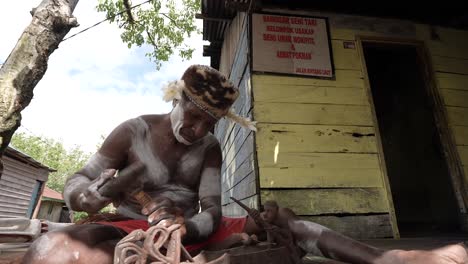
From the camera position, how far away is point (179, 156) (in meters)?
2.16

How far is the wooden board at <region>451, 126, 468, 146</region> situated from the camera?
372 centimetres

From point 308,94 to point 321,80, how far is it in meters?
0.29

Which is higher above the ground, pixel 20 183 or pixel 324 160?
pixel 20 183

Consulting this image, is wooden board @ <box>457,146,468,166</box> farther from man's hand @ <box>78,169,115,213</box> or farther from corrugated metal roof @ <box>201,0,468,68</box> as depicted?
man's hand @ <box>78,169,115,213</box>

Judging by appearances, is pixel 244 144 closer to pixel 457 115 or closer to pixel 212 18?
pixel 212 18

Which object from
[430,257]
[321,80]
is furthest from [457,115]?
[430,257]

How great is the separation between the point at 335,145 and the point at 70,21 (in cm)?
370

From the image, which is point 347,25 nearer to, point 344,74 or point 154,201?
point 344,74

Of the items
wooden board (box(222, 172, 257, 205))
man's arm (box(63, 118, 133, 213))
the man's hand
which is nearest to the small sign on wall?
wooden board (box(222, 172, 257, 205))

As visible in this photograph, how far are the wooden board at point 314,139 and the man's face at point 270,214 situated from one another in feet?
5.00

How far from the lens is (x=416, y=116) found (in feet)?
18.0

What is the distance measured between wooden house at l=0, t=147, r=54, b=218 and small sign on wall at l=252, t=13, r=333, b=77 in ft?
36.2

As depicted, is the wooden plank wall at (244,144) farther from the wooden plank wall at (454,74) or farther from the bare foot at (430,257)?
the wooden plank wall at (454,74)

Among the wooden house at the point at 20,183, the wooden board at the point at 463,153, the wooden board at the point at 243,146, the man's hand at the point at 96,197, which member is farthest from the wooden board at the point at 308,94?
Result: the wooden house at the point at 20,183
